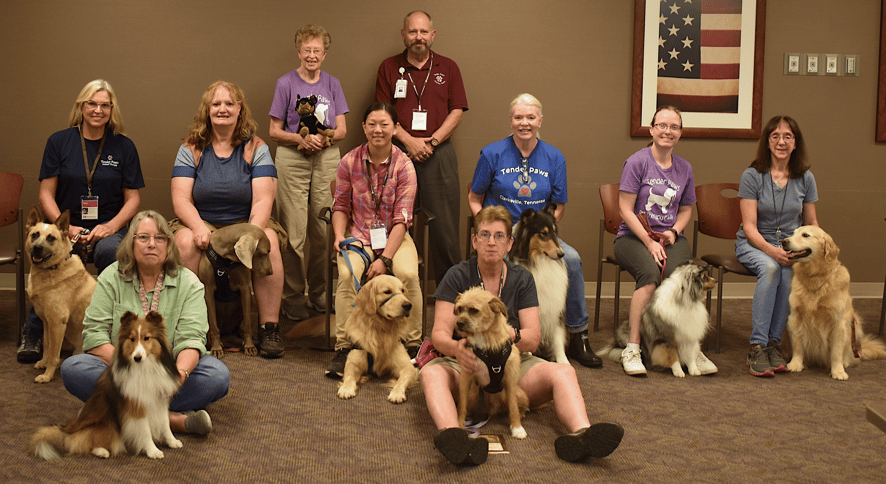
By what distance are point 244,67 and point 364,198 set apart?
6.26 feet

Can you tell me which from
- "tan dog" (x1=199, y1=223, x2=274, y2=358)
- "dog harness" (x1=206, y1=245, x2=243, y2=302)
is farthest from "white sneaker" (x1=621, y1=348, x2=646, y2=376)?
"dog harness" (x1=206, y1=245, x2=243, y2=302)

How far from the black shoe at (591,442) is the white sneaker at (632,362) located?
1128mm

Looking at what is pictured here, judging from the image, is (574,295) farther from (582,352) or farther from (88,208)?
(88,208)

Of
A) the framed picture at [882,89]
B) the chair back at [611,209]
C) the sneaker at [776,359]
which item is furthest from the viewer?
the framed picture at [882,89]

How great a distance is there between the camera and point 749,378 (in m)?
3.32

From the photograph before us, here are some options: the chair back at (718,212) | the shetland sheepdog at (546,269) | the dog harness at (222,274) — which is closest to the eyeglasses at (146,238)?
the dog harness at (222,274)

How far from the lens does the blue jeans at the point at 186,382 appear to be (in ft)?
7.72

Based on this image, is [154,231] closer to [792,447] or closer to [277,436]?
[277,436]

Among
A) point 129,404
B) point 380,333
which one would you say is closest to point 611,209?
point 380,333

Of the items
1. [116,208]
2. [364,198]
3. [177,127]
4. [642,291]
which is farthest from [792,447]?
[177,127]

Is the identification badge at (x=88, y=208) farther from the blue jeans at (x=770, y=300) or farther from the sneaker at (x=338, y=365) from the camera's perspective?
A: the blue jeans at (x=770, y=300)

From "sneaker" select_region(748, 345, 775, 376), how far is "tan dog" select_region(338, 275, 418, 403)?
175 centimetres

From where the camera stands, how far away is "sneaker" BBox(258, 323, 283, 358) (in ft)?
11.2

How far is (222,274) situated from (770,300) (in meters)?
2.88
